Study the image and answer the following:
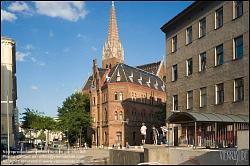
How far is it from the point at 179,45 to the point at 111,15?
321ft

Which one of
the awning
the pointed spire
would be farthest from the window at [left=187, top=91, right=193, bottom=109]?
the pointed spire

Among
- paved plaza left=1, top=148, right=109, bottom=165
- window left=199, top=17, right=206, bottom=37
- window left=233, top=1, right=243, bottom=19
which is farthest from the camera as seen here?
window left=199, top=17, right=206, bottom=37

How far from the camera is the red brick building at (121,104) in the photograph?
271 feet

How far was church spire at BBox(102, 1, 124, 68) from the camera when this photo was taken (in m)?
131

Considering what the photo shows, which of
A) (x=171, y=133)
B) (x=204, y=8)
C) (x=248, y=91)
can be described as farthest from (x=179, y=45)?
(x=248, y=91)

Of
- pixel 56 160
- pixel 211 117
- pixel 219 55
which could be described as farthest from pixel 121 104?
pixel 211 117

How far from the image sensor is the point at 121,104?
3287 inches

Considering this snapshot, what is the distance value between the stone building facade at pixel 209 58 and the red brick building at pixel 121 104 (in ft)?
132

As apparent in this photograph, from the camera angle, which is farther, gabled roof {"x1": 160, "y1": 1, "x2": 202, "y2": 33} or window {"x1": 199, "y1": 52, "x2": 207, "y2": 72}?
gabled roof {"x1": 160, "y1": 1, "x2": 202, "y2": 33}

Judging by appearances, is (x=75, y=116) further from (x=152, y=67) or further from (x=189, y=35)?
(x=189, y=35)

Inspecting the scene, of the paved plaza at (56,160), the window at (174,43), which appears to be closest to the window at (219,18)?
the window at (174,43)

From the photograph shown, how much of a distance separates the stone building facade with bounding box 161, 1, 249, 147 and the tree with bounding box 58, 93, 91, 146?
1715 inches

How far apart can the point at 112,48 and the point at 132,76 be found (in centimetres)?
4382

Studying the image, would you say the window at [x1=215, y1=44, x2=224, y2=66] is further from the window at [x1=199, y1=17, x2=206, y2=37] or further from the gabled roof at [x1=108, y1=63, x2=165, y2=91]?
the gabled roof at [x1=108, y1=63, x2=165, y2=91]
